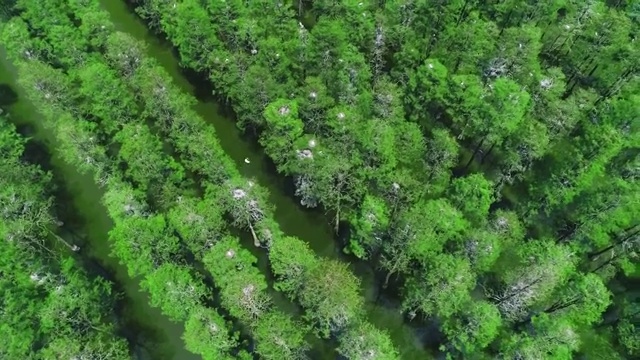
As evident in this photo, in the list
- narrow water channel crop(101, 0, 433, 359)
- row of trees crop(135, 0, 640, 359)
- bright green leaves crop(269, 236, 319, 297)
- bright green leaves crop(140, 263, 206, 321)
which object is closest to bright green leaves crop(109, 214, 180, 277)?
bright green leaves crop(140, 263, 206, 321)

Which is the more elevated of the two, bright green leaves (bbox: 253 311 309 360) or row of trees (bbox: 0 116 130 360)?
bright green leaves (bbox: 253 311 309 360)

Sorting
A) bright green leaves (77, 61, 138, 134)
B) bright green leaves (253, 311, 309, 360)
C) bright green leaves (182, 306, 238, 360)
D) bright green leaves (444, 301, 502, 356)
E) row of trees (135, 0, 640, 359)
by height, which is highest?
row of trees (135, 0, 640, 359)

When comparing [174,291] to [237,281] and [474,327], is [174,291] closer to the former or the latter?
[237,281]

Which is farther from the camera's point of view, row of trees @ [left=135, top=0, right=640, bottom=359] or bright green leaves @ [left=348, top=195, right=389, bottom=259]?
bright green leaves @ [left=348, top=195, right=389, bottom=259]

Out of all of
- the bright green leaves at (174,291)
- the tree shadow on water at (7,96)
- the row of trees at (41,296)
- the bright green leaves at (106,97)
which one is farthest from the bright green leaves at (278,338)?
the tree shadow on water at (7,96)

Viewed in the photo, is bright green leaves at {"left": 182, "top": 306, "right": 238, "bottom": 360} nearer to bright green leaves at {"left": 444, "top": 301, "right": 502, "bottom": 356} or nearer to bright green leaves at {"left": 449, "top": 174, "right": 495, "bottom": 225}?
bright green leaves at {"left": 444, "top": 301, "right": 502, "bottom": 356}

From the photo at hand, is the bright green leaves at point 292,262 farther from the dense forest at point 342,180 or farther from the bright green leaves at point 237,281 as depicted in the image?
the bright green leaves at point 237,281

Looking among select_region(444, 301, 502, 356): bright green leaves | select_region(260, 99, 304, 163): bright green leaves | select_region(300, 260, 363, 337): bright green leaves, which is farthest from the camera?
select_region(260, 99, 304, 163): bright green leaves

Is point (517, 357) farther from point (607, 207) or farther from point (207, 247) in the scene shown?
point (207, 247)
